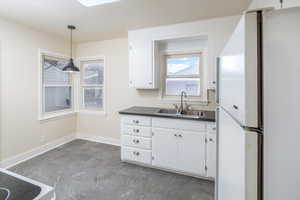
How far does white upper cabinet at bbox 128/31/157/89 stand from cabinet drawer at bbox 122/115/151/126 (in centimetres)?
65

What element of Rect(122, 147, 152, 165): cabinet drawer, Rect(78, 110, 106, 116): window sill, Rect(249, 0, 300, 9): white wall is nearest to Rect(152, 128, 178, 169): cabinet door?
Rect(122, 147, 152, 165): cabinet drawer

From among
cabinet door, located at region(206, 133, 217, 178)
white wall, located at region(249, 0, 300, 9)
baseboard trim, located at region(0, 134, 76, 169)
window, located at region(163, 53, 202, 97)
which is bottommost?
baseboard trim, located at region(0, 134, 76, 169)

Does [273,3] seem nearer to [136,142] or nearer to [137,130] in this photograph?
[137,130]

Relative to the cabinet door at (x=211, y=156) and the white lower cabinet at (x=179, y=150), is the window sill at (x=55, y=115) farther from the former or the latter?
the cabinet door at (x=211, y=156)

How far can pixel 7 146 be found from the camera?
8.71 feet

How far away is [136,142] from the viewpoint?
2732 millimetres

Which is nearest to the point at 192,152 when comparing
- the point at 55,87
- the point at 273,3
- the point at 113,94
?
the point at 273,3

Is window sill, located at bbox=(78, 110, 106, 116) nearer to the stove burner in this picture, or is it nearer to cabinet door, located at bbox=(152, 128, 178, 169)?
cabinet door, located at bbox=(152, 128, 178, 169)

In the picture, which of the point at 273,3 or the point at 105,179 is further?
the point at 105,179

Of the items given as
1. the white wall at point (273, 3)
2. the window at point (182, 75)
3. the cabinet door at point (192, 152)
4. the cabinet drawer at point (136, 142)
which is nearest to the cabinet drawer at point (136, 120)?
the cabinet drawer at point (136, 142)

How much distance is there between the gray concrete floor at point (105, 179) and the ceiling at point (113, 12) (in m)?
2.49

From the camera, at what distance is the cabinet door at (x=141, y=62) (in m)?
2.94

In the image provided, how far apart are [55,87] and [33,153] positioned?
1460 millimetres

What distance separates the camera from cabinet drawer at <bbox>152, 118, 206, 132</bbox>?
7.62ft
